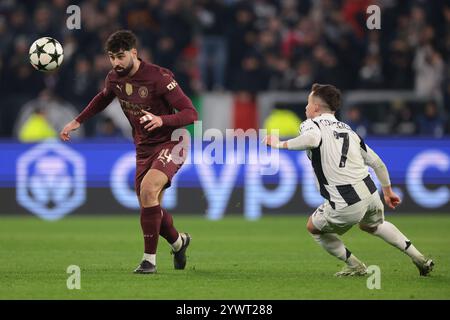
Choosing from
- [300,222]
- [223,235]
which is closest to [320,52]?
[300,222]

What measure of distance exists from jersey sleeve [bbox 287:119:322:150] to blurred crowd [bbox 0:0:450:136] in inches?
348

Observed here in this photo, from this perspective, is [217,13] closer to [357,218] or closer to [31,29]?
[31,29]

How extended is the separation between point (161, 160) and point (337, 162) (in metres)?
1.70

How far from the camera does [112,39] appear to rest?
930 cm

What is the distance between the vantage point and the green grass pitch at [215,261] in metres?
8.19

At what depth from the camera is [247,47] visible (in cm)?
2003

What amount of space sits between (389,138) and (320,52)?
309 centimetres

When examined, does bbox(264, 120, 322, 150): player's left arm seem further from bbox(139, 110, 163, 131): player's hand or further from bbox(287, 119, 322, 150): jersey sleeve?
bbox(139, 110, 163, 131): player's hand

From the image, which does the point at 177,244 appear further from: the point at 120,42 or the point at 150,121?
the point at 120,42

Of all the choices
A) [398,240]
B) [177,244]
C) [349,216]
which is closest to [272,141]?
[349,216]

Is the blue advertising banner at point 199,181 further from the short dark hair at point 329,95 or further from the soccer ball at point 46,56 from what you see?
the short dark hair at point 329,95

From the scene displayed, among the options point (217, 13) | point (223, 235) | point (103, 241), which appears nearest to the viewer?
point (103, 241)

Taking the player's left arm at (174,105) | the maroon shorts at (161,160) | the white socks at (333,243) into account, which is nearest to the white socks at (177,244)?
the maroon shorts at (161,160)

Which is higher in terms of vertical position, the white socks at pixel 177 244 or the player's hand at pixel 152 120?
the player's hand at pixel 152 120
